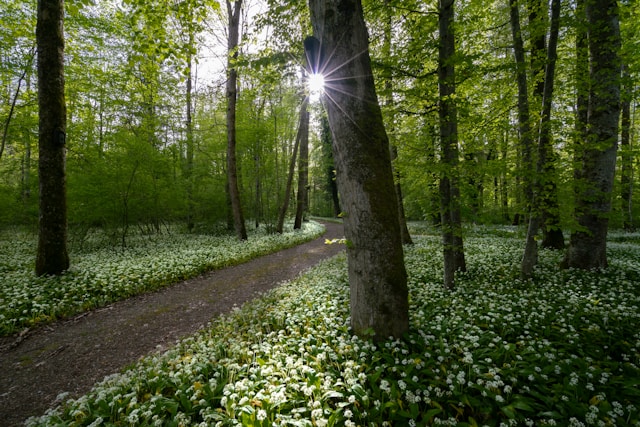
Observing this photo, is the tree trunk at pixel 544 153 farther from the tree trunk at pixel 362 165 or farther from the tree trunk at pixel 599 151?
the tree trunk at pixel 362 165

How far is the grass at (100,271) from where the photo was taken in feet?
18.5

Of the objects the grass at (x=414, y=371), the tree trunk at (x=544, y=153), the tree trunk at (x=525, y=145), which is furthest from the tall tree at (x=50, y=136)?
the tree trunk at (x=544, y=153)

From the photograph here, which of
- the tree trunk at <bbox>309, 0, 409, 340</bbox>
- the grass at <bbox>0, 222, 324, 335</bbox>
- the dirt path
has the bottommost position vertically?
the dirt path

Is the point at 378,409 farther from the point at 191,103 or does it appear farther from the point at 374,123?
the point at 191,103

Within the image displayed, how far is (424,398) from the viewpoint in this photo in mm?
2604

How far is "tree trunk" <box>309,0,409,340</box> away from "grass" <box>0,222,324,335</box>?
6644 mm

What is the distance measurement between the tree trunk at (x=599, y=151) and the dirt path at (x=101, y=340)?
25.4ft

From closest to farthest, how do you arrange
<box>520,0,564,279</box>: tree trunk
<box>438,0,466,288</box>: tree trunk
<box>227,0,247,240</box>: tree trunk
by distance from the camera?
1. <box>438,0,466,288</box>: tree trunk
2. <box>520,0,564,279</box>: tree trunk
3. <box>227,0,247,240</box>: tree trunk

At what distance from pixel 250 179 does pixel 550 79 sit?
14948mm

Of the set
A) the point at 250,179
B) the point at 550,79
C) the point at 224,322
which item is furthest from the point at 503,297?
the point at 250,179

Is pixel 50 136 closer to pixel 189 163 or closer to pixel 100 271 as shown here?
pixel 100 271

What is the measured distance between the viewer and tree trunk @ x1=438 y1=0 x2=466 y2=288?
5180mm

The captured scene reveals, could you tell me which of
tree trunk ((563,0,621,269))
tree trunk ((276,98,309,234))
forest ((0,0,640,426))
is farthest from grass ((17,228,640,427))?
tree trunk ((276,98,309,234))

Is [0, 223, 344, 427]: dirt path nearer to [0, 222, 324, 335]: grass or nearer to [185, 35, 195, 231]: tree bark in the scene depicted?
[0, 222, 324, 335]: grass
